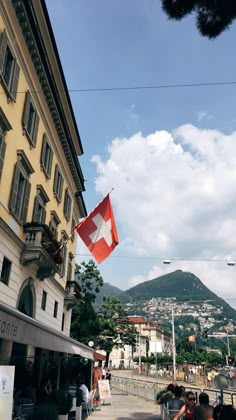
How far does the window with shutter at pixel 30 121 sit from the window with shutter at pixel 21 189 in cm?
126

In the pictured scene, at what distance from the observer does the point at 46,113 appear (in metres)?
20.0

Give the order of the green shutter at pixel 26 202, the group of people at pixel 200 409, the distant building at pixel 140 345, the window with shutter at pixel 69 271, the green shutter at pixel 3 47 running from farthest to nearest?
the distant building at pixel 140 345 < the window with shutter at pixel 69 271 < the green shutter at pixel 26 202 < the green shutter at pixel 3 47 < the group of people at pixel 200 409

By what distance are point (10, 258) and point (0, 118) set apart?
5214 millimetres

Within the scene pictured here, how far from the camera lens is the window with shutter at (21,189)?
15055 millimetres

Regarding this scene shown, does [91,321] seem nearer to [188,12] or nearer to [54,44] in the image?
[54,44]

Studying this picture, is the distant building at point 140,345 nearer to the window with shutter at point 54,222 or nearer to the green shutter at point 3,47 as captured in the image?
the window with shutter at point 54,222

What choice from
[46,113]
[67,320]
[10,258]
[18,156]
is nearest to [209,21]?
[18,156]

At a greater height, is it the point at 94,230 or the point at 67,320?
the point at 94,230

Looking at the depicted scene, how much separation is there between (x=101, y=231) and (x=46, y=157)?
7072mm

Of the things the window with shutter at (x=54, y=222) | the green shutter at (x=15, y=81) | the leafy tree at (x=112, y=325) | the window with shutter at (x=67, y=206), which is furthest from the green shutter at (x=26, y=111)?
the leafy tree at (x=112, y=325)

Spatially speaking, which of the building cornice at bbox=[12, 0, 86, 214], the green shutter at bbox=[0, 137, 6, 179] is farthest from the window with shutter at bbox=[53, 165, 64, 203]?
the green shutter at bbox=[0, 137, 6, 179]

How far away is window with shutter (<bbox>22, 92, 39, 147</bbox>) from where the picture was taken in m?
16.3

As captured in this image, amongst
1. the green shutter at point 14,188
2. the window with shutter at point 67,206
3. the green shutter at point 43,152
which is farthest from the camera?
the window with shutter at point 67,206

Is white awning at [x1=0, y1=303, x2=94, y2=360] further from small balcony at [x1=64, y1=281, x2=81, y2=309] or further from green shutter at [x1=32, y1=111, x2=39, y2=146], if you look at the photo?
small balcony at [x1=64, y1=281, x2=81, y2=309]
